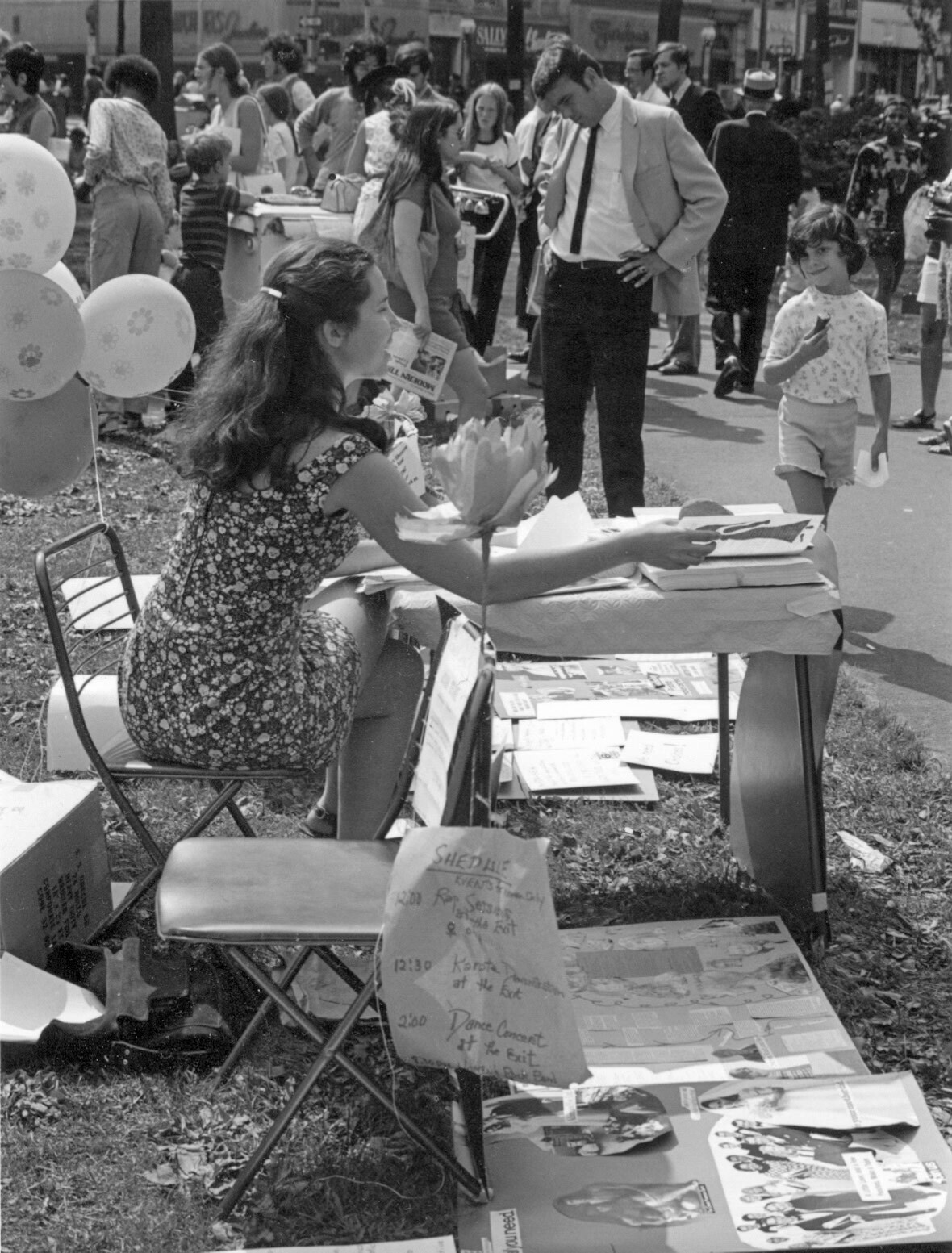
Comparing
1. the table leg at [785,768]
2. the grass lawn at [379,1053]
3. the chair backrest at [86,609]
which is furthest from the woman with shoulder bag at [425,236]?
the table leg at [785,768]

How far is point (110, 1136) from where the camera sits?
238 centimetres

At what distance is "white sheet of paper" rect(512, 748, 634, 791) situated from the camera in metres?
3.61

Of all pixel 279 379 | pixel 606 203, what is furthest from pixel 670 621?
pixel 606 203

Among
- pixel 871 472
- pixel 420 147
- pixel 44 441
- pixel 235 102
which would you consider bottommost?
pixel 871 472

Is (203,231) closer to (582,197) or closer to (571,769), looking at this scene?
(582,197)

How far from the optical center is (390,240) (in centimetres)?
621

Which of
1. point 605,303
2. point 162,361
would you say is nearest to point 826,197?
point 605,303

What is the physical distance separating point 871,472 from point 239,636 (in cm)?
249

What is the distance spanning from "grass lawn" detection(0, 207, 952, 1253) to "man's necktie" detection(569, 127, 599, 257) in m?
1.77

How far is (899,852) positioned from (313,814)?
134 cm

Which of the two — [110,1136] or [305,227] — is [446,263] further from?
[110,1136]

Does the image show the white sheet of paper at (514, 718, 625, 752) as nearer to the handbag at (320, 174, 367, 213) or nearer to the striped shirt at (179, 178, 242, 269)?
the striped shirt at (179, 178, 242, 269)

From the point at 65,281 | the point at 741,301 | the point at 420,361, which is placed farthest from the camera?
the point at 741,301

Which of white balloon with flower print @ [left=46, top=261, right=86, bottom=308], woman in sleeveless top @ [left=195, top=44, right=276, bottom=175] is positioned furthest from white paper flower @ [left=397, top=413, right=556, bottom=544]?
woman in sleeveless top @ [left=195, top=44, right=276, bottom=175]
